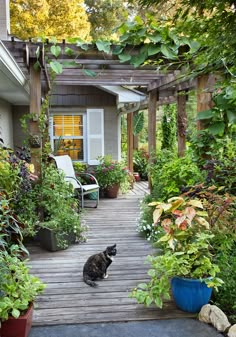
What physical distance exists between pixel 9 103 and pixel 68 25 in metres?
8.90

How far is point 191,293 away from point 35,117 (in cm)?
302

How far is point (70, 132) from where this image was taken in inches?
356

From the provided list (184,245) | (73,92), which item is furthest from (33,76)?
(73,92)

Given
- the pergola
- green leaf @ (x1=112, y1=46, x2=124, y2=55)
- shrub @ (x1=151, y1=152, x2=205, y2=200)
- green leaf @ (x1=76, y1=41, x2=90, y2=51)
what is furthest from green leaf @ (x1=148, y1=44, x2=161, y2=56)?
shrub @ (x1=151, y1=152, x2=205, y2=200)

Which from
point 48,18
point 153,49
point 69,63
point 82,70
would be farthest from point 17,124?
point 48,18

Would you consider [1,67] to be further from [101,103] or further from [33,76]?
[101,103]

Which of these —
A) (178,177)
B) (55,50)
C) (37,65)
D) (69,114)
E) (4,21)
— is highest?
(4,21)

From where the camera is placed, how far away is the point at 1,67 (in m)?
4.11

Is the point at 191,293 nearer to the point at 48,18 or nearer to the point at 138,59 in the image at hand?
the point at 138,59

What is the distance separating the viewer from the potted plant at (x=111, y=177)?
26.8 ft

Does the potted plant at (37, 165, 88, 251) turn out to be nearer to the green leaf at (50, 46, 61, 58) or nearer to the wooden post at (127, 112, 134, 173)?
the green leaf at (50, 46, 61, 58)

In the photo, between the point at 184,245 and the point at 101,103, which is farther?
the point at 101,103

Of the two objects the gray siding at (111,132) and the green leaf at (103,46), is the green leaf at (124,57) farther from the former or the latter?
the gray siding at (111,132)

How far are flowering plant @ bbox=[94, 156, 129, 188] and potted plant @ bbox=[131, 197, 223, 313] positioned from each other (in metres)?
5.11
